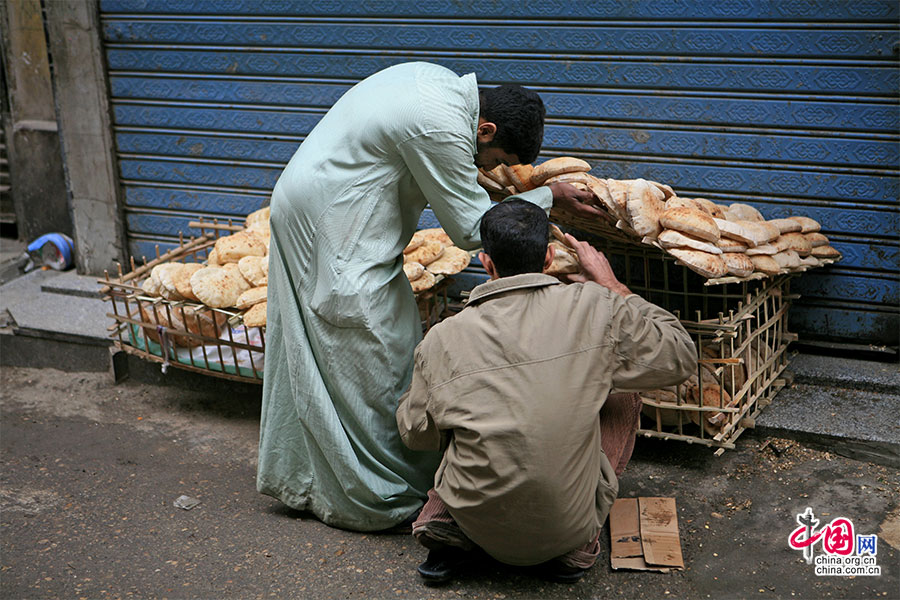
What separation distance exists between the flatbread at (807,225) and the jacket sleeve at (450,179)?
155 cm

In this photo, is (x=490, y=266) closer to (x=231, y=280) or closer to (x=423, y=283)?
(x=423, y=283)

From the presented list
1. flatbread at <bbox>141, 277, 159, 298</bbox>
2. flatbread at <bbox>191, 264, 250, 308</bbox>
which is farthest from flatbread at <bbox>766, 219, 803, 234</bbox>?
flatbread at <bbox>141, 277, 159, 298</bbox>

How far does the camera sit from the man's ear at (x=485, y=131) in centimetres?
Result: 308

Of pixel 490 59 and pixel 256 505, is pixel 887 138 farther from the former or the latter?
pixel 256 505

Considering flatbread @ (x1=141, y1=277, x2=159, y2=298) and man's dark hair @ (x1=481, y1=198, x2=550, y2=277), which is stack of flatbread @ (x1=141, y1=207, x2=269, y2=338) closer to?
flatbread @ (x1=141, y1=277, x2=159, y2=298)

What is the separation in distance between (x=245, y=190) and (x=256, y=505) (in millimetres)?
2430


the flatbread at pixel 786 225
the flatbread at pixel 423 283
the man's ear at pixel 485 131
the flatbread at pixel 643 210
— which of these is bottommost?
the flatbread at pixel 423 283

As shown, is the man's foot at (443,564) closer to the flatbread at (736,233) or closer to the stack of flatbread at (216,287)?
the stack of flatbread at (216,287)

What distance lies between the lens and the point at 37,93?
6289 millimetres

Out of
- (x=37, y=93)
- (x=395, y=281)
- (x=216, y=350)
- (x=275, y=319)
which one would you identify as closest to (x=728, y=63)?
(x=395, y=281)

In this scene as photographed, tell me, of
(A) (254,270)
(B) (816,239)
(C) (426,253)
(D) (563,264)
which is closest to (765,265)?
(B) (816,239)

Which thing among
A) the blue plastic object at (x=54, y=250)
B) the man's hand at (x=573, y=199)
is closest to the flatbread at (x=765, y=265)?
the man's hand at (x=573, y=199)

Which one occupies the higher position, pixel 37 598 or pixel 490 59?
pixel 490 59

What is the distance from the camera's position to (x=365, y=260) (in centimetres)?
318
